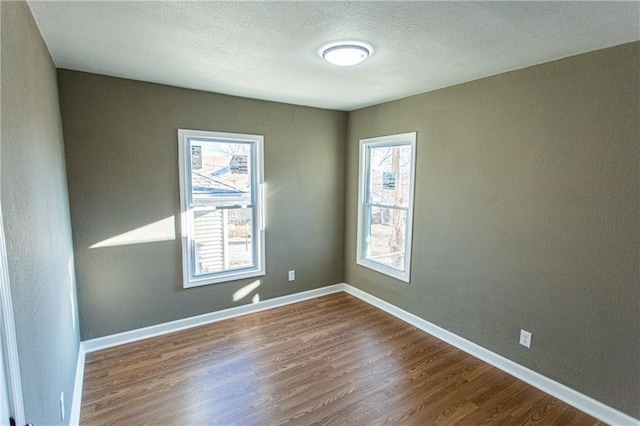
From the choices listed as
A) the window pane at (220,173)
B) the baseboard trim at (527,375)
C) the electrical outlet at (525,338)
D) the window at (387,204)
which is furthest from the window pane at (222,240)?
the electrical outlet at (525,338)

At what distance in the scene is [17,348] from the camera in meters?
1.10

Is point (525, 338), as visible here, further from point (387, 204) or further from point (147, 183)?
point (147, 183)

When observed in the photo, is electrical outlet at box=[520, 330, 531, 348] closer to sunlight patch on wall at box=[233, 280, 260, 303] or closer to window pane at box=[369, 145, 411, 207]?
window pane at box=[369, 145, 411, 207]

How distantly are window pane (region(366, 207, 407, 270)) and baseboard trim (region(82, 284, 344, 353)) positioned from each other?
0.84 metres

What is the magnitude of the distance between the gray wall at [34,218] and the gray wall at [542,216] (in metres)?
3.02

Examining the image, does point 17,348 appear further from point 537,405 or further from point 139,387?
point 537,405

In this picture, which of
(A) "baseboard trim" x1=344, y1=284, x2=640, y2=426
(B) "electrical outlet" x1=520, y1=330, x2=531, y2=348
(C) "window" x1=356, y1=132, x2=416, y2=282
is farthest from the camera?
(C) "window" x1=356, y1=132, x2=416, y2=282

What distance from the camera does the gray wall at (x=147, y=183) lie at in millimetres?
2834

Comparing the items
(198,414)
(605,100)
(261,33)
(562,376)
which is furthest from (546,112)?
(198,414)

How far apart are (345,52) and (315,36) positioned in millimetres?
247

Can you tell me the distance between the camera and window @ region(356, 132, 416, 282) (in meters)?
3.64

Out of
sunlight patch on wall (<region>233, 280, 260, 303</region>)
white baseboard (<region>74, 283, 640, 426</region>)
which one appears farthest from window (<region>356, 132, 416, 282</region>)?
sunlight patch on wall (<region>233, 280, 260, 303</region>)

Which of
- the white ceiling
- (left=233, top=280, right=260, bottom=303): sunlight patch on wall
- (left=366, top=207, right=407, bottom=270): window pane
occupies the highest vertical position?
the white ceiling

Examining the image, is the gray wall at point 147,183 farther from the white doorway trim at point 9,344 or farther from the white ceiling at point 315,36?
the white doorway trim at point 9,344
